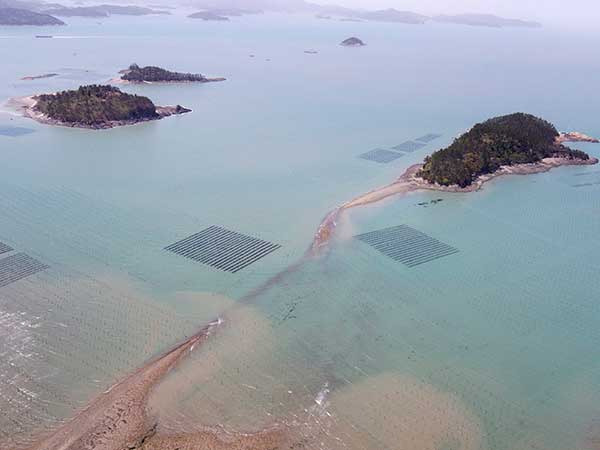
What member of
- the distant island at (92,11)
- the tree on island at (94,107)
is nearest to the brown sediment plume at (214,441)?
the tree on island at (94,107)

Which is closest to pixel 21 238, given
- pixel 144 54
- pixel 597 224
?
pixel 597 224

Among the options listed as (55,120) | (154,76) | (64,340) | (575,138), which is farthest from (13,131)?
(575,138)

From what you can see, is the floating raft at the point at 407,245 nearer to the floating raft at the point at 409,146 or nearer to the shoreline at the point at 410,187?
the shoreline at the point at 410,187

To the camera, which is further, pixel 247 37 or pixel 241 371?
pixel 247 37

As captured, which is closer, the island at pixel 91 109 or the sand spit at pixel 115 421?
the sand spit at pixel 115 421

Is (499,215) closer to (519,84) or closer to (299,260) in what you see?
(299,260)

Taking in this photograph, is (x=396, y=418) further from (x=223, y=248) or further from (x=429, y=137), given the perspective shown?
(x=429, y=137)
